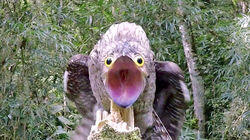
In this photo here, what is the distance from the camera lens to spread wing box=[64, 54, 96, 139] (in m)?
2.17

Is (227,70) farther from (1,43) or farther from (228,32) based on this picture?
(1,43)

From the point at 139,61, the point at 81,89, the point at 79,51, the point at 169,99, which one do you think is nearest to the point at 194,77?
the point at 79,51

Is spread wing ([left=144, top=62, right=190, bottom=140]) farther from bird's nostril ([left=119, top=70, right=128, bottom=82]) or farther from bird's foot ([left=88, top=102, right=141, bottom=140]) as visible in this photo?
bird's nostril ([left=119, top=70, right=128, bottom=82])

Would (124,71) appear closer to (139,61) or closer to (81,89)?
(139,61)

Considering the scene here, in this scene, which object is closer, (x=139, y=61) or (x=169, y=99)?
(x=139, y=61)

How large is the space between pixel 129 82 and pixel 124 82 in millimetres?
22

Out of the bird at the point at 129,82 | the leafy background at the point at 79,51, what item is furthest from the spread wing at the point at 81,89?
the leafy background at the point at 79,51

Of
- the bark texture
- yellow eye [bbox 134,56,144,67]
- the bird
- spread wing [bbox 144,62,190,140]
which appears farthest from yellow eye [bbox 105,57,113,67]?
the bark texture

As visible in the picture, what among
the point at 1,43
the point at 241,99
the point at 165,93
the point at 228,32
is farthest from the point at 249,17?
the point at 1,43

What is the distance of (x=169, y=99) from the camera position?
7.33 ft

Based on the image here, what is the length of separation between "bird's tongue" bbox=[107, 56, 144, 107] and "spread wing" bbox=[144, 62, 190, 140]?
449 millimetres

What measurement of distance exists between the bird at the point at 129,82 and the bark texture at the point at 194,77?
1481 mm

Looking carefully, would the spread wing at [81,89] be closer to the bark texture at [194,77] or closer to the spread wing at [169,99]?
the spread wing at [169,99]

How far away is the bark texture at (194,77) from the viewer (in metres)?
3.63
